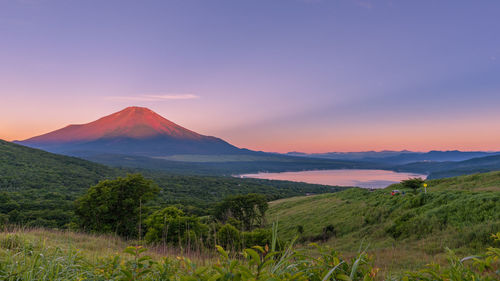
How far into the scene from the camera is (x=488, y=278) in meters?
1.65

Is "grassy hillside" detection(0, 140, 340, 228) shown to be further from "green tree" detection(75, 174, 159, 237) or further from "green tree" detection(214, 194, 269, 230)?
"green tree" detection(75, 174, 159, 237)

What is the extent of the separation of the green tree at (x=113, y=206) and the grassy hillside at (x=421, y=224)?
14.3m

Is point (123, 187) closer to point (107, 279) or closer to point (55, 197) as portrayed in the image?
point (107, 279)

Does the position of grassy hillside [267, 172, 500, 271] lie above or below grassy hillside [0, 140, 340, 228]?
above

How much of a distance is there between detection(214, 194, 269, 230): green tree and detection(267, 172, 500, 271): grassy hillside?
8934 mm

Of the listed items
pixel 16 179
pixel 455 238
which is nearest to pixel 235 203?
pixel 455 238

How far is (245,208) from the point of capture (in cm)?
3484

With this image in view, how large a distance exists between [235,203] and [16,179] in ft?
274

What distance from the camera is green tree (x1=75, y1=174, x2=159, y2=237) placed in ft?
68.8

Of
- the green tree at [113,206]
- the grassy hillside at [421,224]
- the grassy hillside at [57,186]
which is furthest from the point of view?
→ the grassy hillside at [57,186]

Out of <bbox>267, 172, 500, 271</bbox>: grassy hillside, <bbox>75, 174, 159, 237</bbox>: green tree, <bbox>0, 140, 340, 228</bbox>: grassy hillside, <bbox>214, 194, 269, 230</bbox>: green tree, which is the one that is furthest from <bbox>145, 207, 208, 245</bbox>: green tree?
<bbox>0, 140, 340, 228</bbox>: grassy hillside

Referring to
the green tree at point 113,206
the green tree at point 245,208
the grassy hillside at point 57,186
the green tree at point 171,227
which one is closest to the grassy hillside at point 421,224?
the green tree at point 171,227

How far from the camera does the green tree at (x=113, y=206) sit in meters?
21.0

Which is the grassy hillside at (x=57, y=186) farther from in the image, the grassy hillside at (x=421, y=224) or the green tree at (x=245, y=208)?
the grassy hillside at (x=421, y=224)
